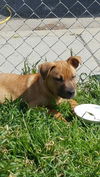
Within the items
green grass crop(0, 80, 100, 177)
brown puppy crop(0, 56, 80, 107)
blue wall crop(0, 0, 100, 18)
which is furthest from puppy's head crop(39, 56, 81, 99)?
blue wall crop(0, 0, 100, 18)

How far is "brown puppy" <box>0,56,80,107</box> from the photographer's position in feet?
14.2

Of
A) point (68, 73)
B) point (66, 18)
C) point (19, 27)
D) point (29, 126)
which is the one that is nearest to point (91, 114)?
point (68, 73)

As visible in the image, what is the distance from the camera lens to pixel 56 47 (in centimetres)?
667

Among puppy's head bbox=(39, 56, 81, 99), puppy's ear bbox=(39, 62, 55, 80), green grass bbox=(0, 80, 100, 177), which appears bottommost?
green grass bbox=(0, 80, 100, 177)

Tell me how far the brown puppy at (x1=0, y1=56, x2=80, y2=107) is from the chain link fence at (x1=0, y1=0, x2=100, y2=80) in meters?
0.63

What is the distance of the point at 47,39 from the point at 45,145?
3.83 meters

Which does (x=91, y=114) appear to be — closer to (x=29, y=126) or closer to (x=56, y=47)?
(x=29, y=126)

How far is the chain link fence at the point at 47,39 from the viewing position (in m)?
6.03

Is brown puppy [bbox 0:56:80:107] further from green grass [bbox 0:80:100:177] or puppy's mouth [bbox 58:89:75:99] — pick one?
green grass [bbox 0:80:100:177]

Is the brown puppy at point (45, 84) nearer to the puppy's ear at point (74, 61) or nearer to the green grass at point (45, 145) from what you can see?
the puppy's ear at point (74, 61)

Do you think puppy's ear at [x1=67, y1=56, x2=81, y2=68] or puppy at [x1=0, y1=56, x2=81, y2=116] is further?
puppy's ear at [x1=67, y1=56, x2=81, y2=68]

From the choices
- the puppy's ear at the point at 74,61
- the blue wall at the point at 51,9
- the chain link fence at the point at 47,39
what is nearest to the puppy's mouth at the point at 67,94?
the puppy's ear at the point at 74,61

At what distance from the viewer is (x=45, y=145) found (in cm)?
354

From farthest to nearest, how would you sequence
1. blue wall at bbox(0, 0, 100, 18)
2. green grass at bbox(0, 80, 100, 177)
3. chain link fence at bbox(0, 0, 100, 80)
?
blue wall at bbox(0, 0, 100, 18)
chain link fence at bbox(0, 0, 100, 80)
green grass at bbox(0, 80, 100, 177)
